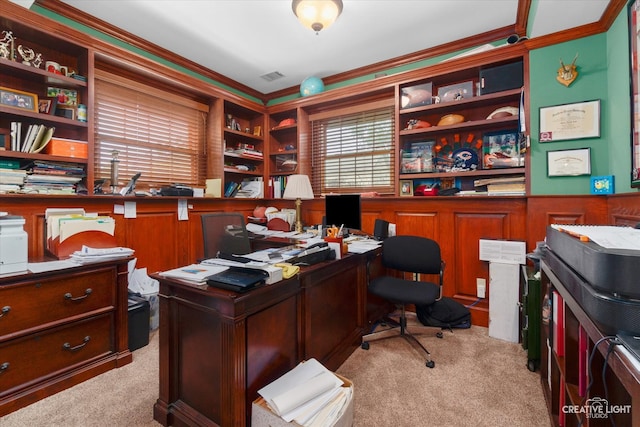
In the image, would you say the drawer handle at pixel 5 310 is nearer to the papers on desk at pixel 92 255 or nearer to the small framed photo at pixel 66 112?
the papers on desk at pixel 92 255

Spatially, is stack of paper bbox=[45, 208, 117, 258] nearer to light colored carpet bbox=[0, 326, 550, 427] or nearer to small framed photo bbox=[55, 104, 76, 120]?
small framed photo bbox=[55, 104, 76, 120]

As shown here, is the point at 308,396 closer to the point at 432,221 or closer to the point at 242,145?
the point at 432,221

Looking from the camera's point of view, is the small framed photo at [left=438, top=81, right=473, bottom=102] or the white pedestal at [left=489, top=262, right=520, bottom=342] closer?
the white pedestal at [left=489, top=262, right=520, bottom=342]

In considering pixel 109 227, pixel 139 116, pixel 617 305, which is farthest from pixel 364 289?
pixel 139 116

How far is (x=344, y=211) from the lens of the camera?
9.97 feet

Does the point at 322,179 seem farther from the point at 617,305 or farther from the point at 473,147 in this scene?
the point at 617,305

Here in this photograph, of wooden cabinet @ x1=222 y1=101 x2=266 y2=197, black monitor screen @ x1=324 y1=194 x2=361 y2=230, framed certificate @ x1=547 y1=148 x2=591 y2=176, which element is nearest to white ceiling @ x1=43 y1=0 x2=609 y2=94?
wooden cabinet @ x1=222 y1=101 x2=266 y2=197

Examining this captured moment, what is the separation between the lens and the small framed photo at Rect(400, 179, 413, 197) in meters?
3.17

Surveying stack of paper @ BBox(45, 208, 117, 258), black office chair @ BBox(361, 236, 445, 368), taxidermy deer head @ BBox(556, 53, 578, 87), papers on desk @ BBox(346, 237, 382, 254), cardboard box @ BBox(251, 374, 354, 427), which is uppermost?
taxidermy deer head @ BBox(556, 53, 578, 87)

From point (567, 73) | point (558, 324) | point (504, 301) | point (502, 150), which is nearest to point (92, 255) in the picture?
point (558, 324)

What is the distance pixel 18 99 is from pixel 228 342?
8.00 feet

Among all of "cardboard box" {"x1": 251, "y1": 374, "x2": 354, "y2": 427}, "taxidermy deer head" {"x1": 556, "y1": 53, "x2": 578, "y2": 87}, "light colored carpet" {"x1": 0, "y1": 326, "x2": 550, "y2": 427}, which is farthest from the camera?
"taxidermy deer head" {"x1": 556, "y1": 53, "x2": 578, "y2": 87}

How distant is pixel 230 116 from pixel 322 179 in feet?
4.97

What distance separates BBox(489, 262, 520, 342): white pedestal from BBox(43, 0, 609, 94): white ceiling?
2007 mm
